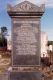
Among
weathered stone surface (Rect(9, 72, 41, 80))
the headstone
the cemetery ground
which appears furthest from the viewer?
the cemetery ground

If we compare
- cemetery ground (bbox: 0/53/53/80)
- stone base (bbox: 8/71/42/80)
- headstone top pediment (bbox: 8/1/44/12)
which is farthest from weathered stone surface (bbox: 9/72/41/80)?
headstone top pediment (bbox: 8/1/44/12)

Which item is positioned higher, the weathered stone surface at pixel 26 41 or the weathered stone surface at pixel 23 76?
the weathered stone surface at pixel 26 41

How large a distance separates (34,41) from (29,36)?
29cm

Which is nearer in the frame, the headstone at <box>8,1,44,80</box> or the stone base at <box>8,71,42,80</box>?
the stone base at <box>8,71,42,80</box>

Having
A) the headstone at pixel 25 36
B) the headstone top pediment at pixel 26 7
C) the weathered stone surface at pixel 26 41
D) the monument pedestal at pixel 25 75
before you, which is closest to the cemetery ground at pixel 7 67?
the monument pedestal at pixel 25 75

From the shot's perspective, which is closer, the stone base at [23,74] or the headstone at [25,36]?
the stone base at [23,74]

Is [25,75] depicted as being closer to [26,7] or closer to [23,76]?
[23,76]

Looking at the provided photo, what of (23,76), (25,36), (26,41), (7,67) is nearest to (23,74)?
(23,76)

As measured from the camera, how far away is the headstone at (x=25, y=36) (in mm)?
14891

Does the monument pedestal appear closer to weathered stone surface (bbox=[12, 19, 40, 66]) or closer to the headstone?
the headstone

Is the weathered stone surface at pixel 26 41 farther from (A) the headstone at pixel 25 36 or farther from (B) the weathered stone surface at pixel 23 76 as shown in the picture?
(B) the weathered stone surface at pixel 23 76

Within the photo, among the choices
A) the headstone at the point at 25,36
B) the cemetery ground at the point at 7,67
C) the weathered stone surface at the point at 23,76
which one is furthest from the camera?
the cemetery ground at the point at 7,67

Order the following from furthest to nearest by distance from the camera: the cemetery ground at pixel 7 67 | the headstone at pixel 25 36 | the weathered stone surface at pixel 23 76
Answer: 1. the cemetery ground at pixel 7 67
2. the headstone at pixel 25 36
3. the weathered stone surface at pixel 23 76

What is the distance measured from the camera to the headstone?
48.9ft
